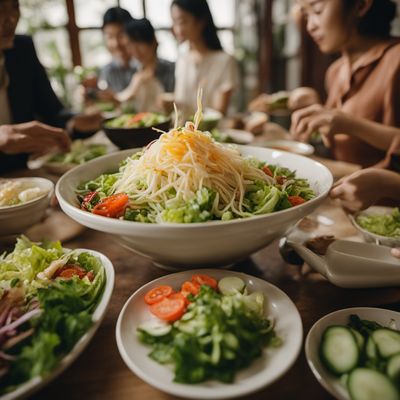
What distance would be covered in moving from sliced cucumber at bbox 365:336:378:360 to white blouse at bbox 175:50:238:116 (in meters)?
3.98

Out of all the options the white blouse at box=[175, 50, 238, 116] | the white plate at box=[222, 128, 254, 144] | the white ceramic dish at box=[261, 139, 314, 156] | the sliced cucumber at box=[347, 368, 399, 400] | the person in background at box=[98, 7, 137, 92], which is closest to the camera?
the sliced cucumber at box=[347, 368, 399, 400]

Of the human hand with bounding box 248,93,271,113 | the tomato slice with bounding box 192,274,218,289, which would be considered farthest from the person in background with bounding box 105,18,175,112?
the tomato slice with bounding box 192,274,218,289

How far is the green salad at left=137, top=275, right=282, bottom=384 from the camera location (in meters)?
0.80

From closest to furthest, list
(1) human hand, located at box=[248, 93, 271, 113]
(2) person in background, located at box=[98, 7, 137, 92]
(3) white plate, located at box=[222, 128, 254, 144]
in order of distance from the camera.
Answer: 1. (3) white plate, located at box=[222, 128, 254, 144]
2. (1) human hand, located at box=[248, 93, 271, 113]
3. (2) person in background, located at box=[98, 7, 137, 92]

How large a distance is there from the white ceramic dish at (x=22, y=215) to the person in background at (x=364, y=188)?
3.83 ft

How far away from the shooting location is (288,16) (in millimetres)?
6785

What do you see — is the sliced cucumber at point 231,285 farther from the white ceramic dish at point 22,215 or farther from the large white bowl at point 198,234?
the white ceramic dish at point 22,215

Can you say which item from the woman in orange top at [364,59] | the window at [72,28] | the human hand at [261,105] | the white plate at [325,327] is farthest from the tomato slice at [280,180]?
the window at [72,28]

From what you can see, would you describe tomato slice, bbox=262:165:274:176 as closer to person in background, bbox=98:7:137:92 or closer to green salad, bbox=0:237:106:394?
green salad, bbox=0:237:106:394

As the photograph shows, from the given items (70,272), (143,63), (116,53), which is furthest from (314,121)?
(116,53)

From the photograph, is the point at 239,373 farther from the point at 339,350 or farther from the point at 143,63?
the point at 143,63

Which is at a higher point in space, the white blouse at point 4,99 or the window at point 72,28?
the window at point 72,28

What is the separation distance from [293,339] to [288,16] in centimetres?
714

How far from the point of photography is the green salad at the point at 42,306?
0.81 m
